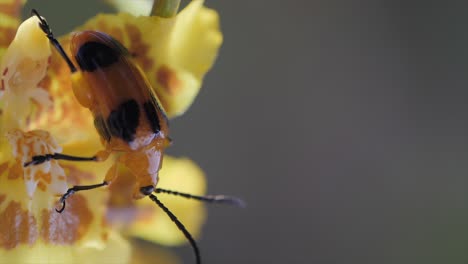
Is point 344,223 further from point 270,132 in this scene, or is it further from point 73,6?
point 73,6

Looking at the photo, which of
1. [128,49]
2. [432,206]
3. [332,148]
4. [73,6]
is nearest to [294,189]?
[332,148]

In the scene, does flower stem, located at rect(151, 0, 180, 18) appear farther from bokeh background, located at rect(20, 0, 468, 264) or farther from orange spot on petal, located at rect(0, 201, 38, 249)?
bokeh background, located at rect(20, 0, 468, 264)

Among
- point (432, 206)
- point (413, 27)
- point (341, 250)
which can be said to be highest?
point (413, 27)

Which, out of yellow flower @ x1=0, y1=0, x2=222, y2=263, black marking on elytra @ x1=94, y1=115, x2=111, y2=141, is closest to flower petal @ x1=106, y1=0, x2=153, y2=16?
yellow flower @ x1=0, y1=0, x2=222, y2=263

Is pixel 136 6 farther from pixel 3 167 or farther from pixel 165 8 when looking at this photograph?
pixel 3 167

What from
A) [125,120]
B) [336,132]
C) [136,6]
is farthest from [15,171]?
[336,132]

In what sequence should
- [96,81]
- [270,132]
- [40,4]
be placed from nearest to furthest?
[96,81], [40,4], [270,132]
